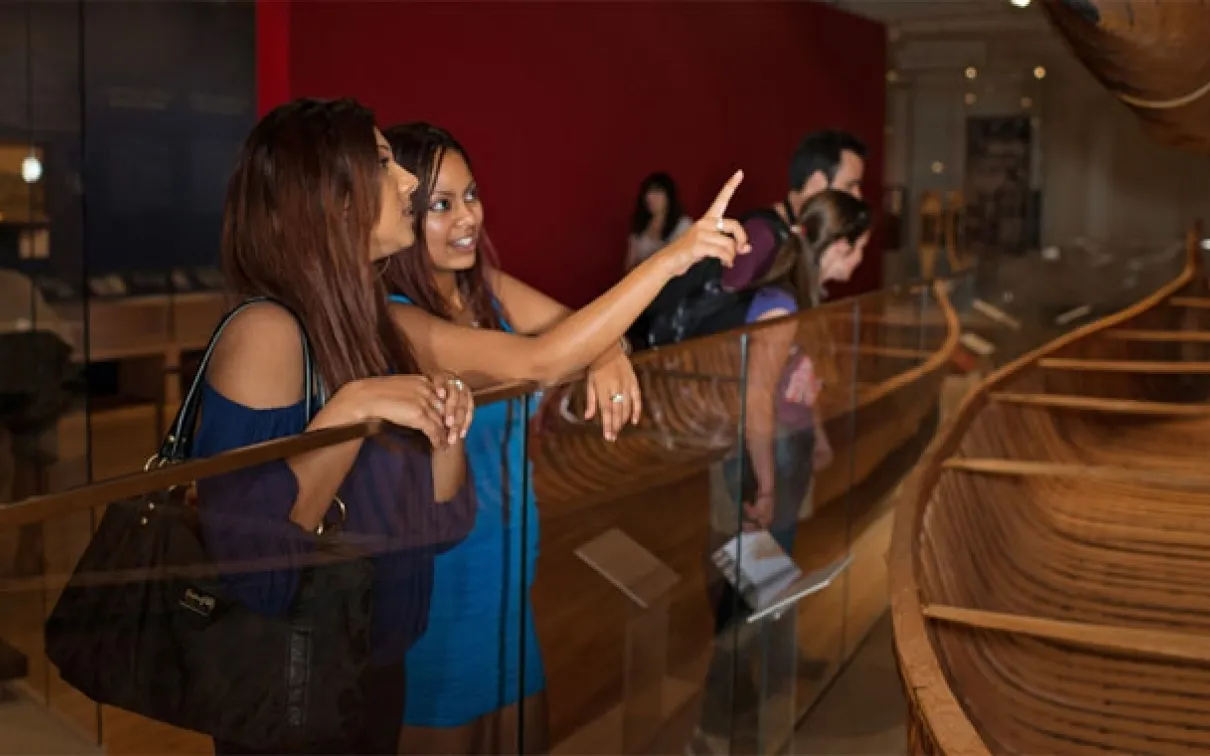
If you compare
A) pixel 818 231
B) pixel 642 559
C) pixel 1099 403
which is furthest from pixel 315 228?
pixel 1099 403

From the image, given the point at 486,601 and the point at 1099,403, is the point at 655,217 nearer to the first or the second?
the point at 1099,403

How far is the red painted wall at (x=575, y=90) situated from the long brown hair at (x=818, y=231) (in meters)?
2.40

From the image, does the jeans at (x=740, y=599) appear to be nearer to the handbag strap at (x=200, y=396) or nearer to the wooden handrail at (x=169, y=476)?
the handbag strap at (x=200, y=396)

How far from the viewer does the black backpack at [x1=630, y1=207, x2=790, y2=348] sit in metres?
3.43

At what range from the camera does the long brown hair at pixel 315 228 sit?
5.76ft

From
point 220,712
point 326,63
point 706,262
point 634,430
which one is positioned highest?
point 326,63

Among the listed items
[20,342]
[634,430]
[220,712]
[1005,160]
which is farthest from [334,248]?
[1005,160]

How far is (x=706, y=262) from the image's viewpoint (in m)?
3.46

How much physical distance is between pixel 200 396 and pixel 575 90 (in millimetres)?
5783

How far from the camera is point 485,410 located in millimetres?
1998

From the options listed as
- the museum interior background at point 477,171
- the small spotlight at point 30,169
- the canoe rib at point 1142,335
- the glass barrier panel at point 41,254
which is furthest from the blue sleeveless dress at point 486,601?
the canoe rib at point 1142,335

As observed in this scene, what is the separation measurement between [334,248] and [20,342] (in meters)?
3.10

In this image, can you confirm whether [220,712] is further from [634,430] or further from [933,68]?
[933,68]

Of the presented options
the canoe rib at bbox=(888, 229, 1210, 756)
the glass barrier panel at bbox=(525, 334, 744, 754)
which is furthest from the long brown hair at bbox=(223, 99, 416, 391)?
the canoe rib at bbox=(888, 229, 1210, 756)
